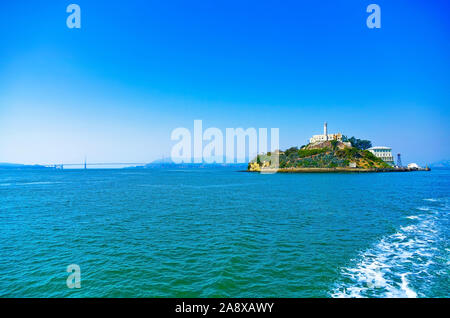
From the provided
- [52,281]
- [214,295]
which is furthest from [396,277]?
[52,281]

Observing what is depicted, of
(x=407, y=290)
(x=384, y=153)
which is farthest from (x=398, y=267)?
(x=384, y=153)

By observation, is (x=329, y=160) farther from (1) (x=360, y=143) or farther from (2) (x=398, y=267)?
(2) (x=398, y=267)

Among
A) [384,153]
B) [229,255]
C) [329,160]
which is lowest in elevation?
[229,255]

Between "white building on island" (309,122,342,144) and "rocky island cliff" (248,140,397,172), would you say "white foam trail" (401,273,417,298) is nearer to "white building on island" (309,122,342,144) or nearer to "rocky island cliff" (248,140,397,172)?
"rocky island cliff" (248,140,397,172)

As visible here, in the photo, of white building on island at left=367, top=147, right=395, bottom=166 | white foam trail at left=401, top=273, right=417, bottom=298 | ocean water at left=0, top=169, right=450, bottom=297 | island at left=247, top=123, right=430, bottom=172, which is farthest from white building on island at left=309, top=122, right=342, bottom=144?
white foam trail at left=401, top=273, right=417, bottom=298

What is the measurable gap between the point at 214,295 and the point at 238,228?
11.0 meters

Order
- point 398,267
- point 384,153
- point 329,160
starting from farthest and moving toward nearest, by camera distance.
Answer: point 384,153 < point 329,160 < point 398,267

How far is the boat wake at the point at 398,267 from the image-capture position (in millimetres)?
11039

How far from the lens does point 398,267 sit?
1352 centimetres

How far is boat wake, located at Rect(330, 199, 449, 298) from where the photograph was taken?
11.0 meters

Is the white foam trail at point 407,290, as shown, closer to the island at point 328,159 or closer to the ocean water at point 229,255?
the ocean water at point 229,255

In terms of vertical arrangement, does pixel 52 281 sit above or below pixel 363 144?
below

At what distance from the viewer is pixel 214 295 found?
10609 mm
